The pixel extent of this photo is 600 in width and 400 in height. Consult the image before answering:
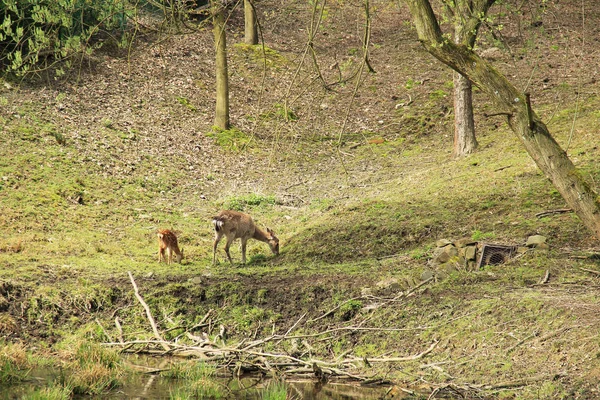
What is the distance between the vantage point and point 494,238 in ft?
34.9

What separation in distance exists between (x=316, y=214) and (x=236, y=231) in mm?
2482

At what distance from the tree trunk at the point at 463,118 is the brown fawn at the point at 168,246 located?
23.9 ft

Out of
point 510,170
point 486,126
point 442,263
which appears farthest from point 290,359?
point 486,126

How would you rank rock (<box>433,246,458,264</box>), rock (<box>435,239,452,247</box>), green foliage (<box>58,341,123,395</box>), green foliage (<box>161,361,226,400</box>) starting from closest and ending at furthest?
green foliage (<box>161,361,226,400</box>) < green foliage (<box>58,341,123,395</box>) < rock (<box>433,246,458,264</box>) < rock (<box>435,239,452,247</box>)

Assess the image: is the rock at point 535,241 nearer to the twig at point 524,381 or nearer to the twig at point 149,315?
the twig at point 524,381

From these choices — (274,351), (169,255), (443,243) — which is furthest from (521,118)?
(169,255)

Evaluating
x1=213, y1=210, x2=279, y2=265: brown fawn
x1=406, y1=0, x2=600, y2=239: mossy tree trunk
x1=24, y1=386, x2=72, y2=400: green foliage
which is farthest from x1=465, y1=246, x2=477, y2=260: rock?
x1=24, y1=386, x2=72, y2=400: green foliage

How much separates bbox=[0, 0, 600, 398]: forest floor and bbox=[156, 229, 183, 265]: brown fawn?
224 millimetres

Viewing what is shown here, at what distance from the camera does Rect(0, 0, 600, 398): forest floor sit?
26.7 ft

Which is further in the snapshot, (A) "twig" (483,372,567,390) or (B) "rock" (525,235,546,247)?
(B) "rock" (525,235,546,247)

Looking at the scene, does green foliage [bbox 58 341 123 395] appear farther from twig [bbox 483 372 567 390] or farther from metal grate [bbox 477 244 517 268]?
metal grate [bbox 477 244 517 268]

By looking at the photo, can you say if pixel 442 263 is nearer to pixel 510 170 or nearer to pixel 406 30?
pixel 510 170

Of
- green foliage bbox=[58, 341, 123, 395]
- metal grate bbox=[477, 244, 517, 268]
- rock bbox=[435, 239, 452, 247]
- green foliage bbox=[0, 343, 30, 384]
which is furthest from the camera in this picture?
rock bbox=[435, 239, 452, 247]

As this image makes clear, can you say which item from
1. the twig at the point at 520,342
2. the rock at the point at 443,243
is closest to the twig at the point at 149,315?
the twig at the point at 520,342
